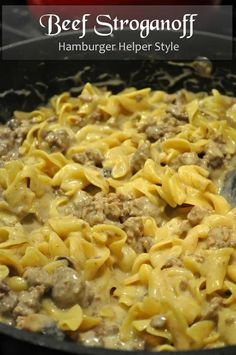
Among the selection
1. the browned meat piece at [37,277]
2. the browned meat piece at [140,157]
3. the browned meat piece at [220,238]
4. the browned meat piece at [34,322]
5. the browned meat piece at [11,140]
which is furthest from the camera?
the browned meat piece at [11,140]

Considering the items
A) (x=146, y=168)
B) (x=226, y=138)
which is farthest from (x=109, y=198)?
Result: (x=226, y=138)

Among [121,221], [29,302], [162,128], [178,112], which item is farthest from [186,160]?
[29,302]

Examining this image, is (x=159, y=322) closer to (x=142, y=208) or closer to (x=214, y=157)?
(x=142, y=208)

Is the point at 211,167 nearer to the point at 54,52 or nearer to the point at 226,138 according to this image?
the point at 226,138

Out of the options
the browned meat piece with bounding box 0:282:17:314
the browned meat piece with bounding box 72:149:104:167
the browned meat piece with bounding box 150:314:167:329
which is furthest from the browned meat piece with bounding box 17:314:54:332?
the browned meat piece with bounding box 72:149:104:167

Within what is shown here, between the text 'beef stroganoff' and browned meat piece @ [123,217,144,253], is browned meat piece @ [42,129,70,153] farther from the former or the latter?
browned meat piece @ [123,217,144,253]

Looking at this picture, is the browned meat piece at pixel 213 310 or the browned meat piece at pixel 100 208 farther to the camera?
the browned meat piece at pixel 100 208

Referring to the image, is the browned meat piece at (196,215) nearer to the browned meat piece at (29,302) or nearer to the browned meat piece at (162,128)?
the browned meat piece at (162,128)

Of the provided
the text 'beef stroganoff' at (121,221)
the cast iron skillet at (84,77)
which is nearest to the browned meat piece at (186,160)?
the text 'beef stroganoff' at (121,221)
